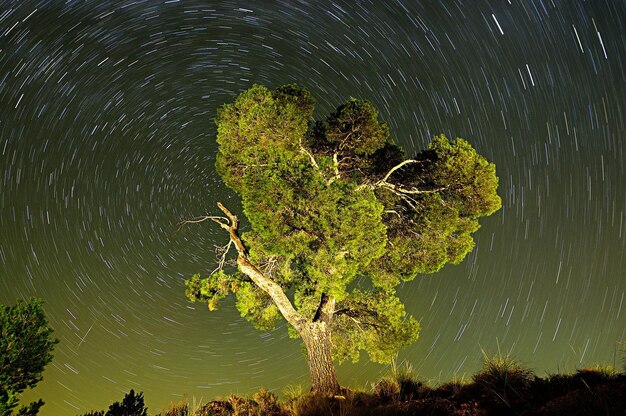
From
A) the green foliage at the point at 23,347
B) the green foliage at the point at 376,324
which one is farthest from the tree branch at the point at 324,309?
the green foliage at the point at 23,347

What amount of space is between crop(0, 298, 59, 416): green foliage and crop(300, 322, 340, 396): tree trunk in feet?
20.2

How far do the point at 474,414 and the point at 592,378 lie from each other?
2.19 meters

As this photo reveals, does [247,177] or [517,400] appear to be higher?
[247,177]

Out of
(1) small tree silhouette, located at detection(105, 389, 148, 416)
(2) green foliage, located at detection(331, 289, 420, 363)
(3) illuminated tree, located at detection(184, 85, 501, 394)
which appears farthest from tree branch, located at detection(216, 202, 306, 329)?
(1) small tree silhouette, located at detection(105, 389, 148, 416)

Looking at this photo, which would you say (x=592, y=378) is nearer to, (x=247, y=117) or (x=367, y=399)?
(x=367, y=399)

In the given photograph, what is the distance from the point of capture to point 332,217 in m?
9.84

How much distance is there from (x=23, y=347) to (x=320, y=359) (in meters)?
6.89

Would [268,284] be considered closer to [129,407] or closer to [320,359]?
[320,359]

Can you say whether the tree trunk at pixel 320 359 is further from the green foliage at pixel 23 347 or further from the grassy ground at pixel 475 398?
the green foliage at pixel 23 347

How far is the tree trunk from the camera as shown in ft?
32.8

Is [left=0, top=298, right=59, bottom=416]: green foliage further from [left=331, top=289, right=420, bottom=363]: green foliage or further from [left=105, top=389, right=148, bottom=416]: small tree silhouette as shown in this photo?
[left=331, top=289, right=420, bottom=363]: green foliage

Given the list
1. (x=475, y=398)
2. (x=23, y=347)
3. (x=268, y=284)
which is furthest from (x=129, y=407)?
(x=475, y=398)

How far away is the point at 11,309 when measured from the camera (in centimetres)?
917

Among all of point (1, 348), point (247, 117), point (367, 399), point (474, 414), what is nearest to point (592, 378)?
point (474, 414)
